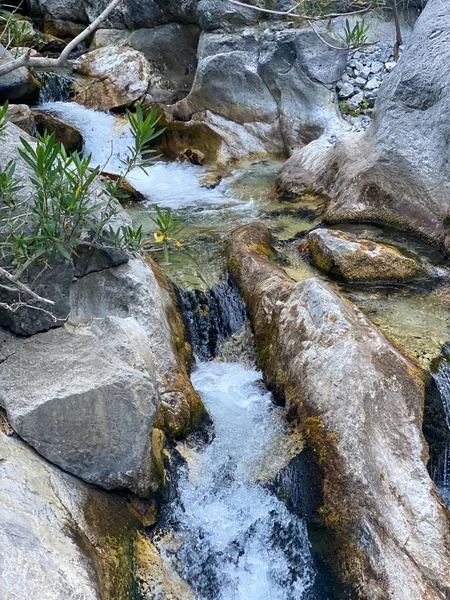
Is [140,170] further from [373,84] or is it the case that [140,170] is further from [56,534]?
[56,534]

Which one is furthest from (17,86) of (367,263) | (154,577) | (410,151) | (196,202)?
(154,577)

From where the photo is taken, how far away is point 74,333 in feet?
14.4

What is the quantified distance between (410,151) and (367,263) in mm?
2416

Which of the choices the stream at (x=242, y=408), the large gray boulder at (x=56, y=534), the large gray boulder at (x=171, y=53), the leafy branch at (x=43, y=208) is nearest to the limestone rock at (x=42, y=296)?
the leafy branch at (x=43, y=208)

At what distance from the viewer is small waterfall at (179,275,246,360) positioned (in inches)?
250

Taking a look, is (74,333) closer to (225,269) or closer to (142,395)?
(142,395)

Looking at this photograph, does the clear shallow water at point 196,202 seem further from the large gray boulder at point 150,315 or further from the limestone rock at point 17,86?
the large gray boulder at point 150,315

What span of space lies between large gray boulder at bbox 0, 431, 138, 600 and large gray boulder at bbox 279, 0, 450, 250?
5.97 meters

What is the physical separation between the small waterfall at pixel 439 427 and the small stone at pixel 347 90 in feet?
30.9

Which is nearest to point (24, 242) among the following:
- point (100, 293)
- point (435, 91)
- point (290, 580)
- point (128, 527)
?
point (100, 293)

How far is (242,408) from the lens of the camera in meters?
5.45

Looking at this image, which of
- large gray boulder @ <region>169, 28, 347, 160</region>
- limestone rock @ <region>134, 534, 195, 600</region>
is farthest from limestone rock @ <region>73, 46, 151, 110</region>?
limestone rock @ <region>134, 534, 195, 600</region>

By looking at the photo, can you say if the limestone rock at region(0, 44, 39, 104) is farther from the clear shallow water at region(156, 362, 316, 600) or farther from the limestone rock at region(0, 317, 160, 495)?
the clear shallow water at region(156, 362, 316, 600)

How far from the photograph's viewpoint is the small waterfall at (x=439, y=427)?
496cm
